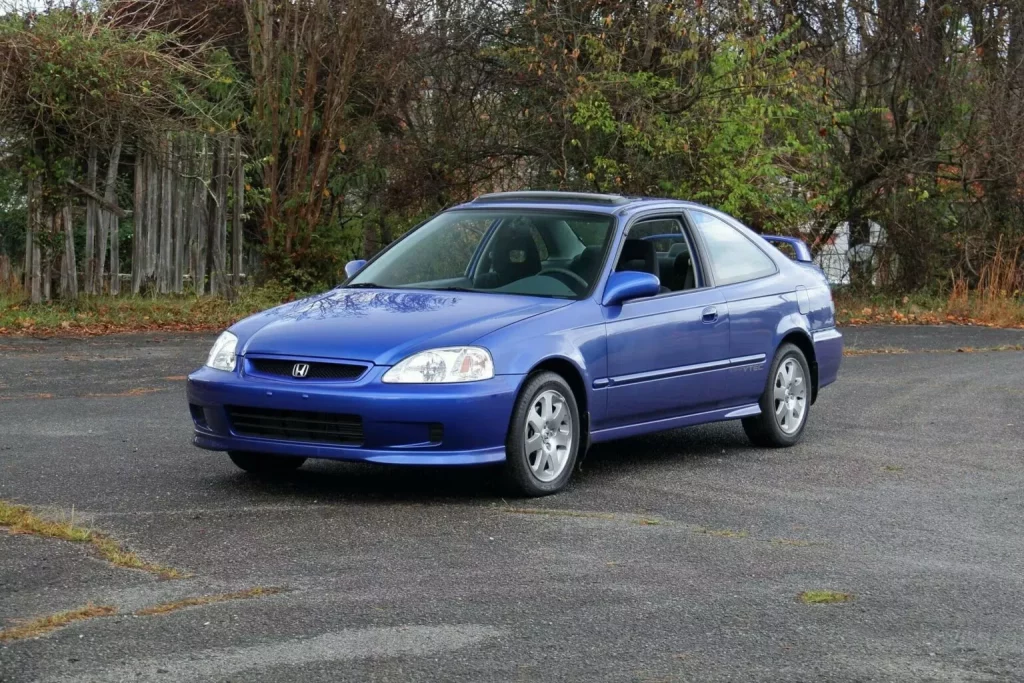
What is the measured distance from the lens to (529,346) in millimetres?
7980

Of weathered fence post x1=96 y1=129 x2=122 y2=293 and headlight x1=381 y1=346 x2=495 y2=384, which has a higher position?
weathered fence post x1=96 y1=129 x2=122 y2=293

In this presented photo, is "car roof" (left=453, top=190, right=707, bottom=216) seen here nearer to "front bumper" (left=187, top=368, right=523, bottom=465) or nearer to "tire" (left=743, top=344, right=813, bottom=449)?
"tire" (left=743, top=344, right=813, bottom=449)

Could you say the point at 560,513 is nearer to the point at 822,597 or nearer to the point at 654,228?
the point at 822,597

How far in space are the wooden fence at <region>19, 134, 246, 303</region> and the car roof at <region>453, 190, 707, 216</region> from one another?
9.70 metres

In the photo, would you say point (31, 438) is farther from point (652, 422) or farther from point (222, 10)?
point (222, 10)

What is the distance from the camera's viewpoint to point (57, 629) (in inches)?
210

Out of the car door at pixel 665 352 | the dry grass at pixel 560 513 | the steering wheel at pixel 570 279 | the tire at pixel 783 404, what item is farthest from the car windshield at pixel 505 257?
the tire at pixel 783 404

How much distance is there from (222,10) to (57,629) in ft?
58.4

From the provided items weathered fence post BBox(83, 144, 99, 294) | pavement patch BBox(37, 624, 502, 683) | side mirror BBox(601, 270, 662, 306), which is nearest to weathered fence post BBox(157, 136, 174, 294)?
weathered fence post BBox(83, 144, 99, 294)

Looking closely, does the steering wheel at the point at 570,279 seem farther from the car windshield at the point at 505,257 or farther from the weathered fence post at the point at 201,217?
the weathered fence post at the point at 201,217

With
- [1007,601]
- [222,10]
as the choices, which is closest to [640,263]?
[1007,601]

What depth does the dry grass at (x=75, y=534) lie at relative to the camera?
6.25 meters

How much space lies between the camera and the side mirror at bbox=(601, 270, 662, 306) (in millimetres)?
8672

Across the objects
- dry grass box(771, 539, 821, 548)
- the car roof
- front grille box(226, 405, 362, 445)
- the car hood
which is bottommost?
dry grass box(771, 539, 821, 548)
